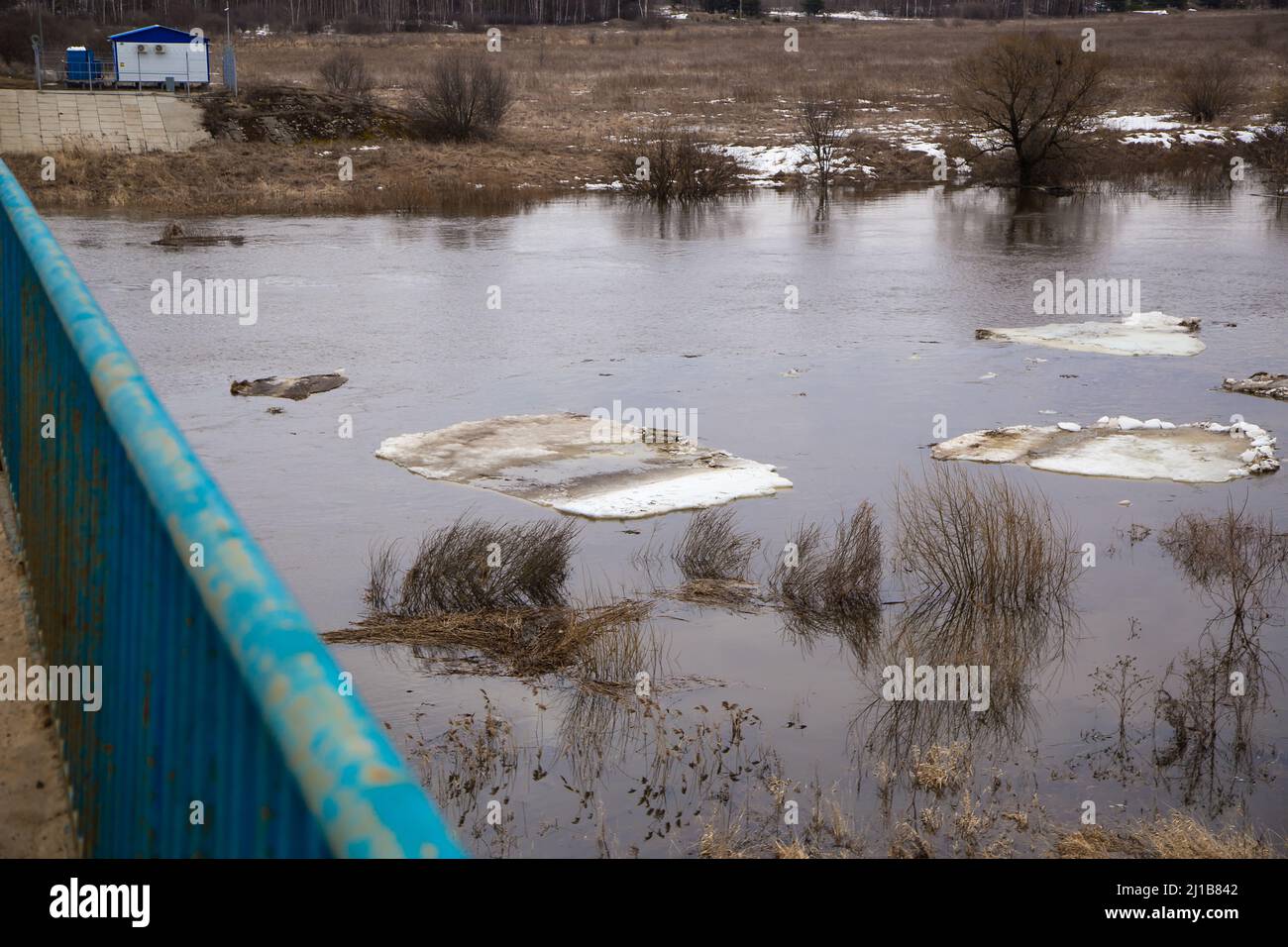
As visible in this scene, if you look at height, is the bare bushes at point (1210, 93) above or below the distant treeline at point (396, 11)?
below

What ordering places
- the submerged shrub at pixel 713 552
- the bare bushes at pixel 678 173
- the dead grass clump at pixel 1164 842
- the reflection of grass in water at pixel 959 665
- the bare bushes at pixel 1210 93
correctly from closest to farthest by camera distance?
1. the dead grass clump at pixel 1164 842
2. the reflection of grass in water at pixel 959 665
3. the submerged shrub at pixel 713 552
4. the bare bushes at pixel 678 173
5. the bare bushes at pixel 1210 93

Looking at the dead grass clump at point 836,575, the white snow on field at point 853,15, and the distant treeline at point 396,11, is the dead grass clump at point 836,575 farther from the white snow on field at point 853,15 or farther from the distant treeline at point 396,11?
the white snow on field at point 853,15

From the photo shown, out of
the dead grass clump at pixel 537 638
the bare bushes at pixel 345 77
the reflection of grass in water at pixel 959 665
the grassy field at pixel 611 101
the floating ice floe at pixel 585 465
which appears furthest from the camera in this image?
the bare bushes at pixel 345 77

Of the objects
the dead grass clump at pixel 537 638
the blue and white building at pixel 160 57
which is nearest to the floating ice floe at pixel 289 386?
the dead grass clump at pixel 537 638

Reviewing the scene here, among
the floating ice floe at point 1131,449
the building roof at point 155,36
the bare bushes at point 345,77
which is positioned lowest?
the floating ice floe at point 1131,449

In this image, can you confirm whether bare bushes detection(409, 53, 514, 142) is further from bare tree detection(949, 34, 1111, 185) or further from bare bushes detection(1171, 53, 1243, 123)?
bare bushes detection(1171, 53, 1243, 123)

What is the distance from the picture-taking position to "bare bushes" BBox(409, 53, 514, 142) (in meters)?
43.3

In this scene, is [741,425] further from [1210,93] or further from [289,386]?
[1210,93]

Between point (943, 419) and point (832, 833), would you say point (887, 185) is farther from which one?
point (832, 833)

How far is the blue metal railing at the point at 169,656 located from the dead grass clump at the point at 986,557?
674 centimetres

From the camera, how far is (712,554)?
10484 mm

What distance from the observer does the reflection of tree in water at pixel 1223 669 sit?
25.0 feet

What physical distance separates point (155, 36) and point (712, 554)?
141 feet

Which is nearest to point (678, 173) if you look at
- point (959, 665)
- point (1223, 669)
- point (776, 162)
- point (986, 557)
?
point (776, 162)
